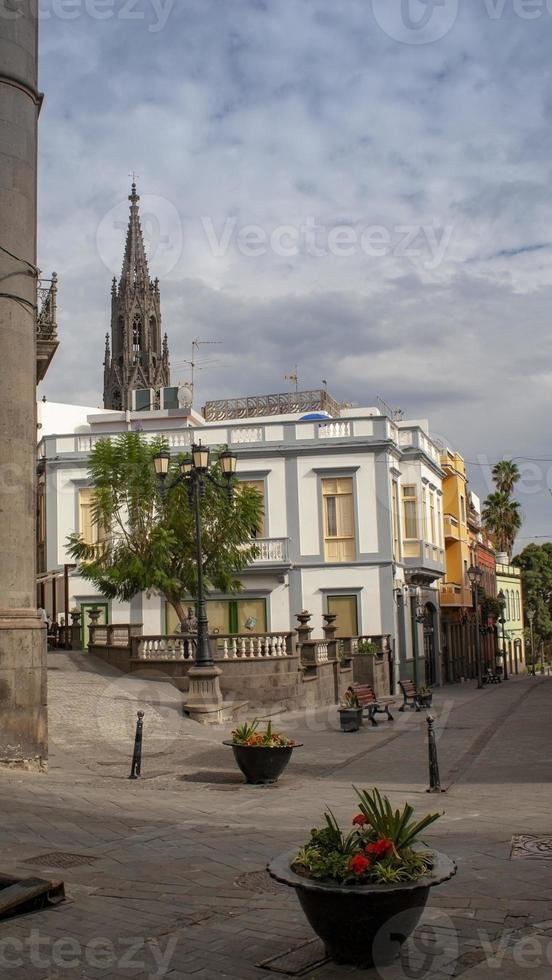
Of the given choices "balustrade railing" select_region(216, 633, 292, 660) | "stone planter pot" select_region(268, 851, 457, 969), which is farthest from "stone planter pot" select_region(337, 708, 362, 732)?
"stone planter pot" select_region(268, 851, 457, 969)

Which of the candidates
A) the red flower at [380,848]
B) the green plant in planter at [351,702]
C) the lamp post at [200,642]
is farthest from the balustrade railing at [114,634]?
the red flower at [380,848]

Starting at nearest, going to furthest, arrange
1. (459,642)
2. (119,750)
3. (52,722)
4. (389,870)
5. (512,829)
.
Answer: (389,870) → (512,829) → (119,750) → (52,722) → (459,642)

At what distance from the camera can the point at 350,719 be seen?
791 inches

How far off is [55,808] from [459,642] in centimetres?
3969

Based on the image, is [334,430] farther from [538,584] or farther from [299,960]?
[538,584]

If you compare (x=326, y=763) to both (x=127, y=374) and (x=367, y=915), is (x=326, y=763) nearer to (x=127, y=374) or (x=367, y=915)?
(x=367, y=915)

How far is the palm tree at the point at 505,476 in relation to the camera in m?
67.4

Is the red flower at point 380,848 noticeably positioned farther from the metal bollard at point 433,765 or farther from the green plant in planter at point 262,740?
the green plant in planter at point 262,740

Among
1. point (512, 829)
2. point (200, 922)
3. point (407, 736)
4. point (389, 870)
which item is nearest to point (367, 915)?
point (389, 870)

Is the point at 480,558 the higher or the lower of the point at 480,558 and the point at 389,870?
the higher

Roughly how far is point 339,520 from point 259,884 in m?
27.0

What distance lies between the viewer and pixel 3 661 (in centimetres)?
1330

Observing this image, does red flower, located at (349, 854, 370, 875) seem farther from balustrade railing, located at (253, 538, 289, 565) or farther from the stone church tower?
the stone church tower

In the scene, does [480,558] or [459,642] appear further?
[480,558]
